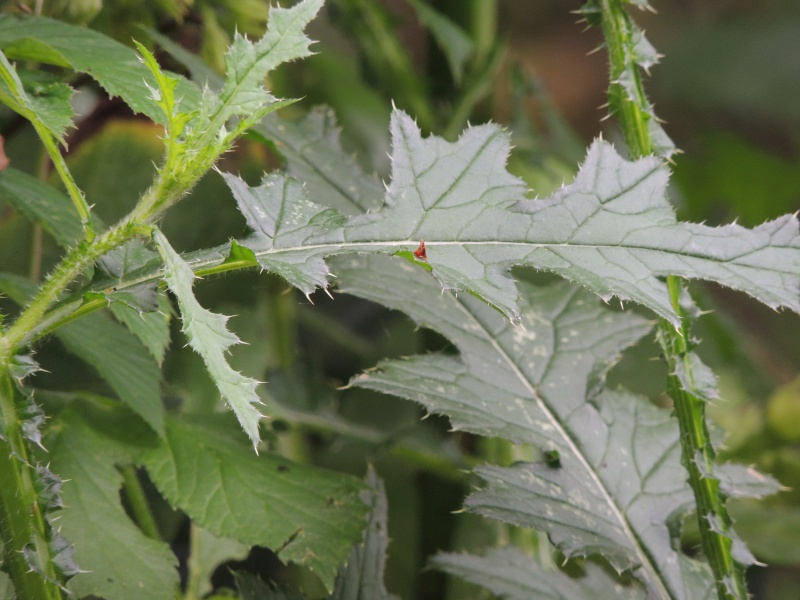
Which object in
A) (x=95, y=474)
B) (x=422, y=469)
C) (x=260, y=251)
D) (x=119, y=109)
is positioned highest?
(x=119, y=109)

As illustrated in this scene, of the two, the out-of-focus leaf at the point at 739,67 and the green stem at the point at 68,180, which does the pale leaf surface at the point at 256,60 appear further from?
the out-of-focus leaf at the point at 739,67

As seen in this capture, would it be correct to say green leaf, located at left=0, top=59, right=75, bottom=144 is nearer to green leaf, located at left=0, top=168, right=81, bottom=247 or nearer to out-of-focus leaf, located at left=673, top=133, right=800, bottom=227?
green leaf, located at left=0, top=168, right=81, bottom=247

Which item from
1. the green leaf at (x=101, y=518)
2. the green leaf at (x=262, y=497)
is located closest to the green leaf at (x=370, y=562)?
the green leaf at (x=262, y=497)

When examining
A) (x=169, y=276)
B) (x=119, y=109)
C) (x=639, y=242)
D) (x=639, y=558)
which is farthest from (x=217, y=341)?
(x=119, y=109)

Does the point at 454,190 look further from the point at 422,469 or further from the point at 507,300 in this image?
the point at 422,469

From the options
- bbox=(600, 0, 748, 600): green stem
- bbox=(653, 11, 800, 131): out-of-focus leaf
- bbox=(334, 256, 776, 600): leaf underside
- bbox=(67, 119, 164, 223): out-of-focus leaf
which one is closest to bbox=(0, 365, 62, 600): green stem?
bbox=(334, 256, 776, 600): leaf underside

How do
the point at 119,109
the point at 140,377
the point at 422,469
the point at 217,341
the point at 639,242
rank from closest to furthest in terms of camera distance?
the point at 217,341
the point at 639,242
the point at 140,377
the point at 119,109
the point at 422,469

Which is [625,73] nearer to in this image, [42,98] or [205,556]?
[42,98]
